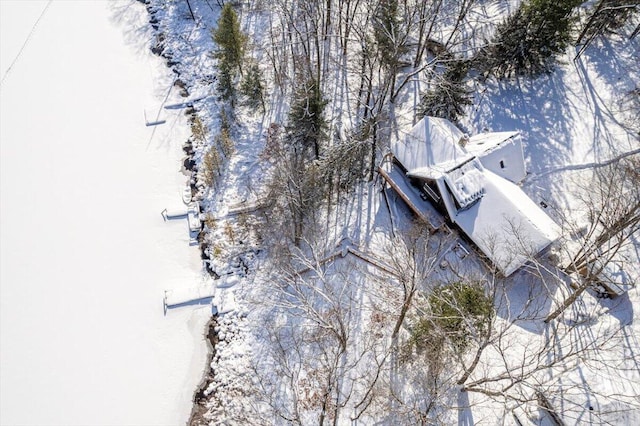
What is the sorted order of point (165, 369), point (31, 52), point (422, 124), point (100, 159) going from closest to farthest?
point (165, 369)
point (422, 124)
point (100, 159)
point (31, 52)

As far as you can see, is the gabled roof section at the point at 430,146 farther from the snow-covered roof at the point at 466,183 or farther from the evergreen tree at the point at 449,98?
the evergreen tree at the point at 449,98

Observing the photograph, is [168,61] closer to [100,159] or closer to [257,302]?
[100,159]

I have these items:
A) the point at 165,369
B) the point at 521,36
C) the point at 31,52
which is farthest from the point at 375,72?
the point at 31,52

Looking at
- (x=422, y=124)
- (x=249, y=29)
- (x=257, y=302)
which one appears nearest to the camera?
(x=257, y=302)

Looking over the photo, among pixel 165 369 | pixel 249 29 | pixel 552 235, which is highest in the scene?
pixel 249 29

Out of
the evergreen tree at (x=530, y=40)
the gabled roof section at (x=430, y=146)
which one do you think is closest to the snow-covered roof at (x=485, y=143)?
the gabled roof section at (x=430, y=146)

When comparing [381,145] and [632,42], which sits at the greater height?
[632,42]

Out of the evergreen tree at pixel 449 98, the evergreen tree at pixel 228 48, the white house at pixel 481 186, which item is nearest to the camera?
the white house at pixel 481 186
